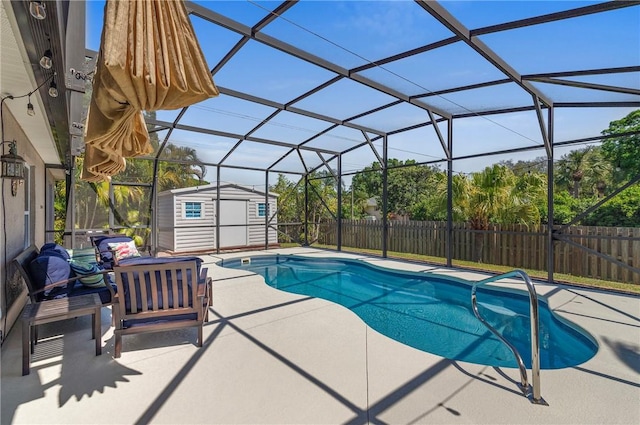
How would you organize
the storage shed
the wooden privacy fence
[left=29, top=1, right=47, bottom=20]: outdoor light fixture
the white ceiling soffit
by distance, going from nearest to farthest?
1. [left=29, top=1, right=47, bottom=20]: outdoor light fixture
2. the white ceiling soffit
3. the wooden privacy fence
4. the storage shed

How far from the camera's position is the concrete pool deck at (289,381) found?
2170mm

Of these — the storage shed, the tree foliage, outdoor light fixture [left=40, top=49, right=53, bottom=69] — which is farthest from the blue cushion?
the tree foliage

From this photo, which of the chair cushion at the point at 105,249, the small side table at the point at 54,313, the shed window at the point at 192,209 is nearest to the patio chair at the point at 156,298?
the small side table at the point at 54,313

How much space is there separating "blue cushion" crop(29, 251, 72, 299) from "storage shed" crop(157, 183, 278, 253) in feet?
27.4

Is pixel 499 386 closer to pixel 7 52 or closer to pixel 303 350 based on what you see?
pixel 303 350

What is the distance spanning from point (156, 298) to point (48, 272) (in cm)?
143

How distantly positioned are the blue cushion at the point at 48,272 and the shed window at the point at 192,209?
9352mm

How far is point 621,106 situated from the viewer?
5383 mm

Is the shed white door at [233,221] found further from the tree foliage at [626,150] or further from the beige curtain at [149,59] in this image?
the tree foliage at [626,150]

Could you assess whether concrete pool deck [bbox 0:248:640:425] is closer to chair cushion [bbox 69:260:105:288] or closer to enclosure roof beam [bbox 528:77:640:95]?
chair cushion [bbox 69:260:105:288]

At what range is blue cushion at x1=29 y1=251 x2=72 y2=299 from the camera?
3.38 metres

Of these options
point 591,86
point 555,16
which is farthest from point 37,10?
point 591,86

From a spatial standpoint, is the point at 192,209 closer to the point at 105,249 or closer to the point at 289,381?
the point at 105,249

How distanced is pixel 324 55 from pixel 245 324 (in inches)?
163
